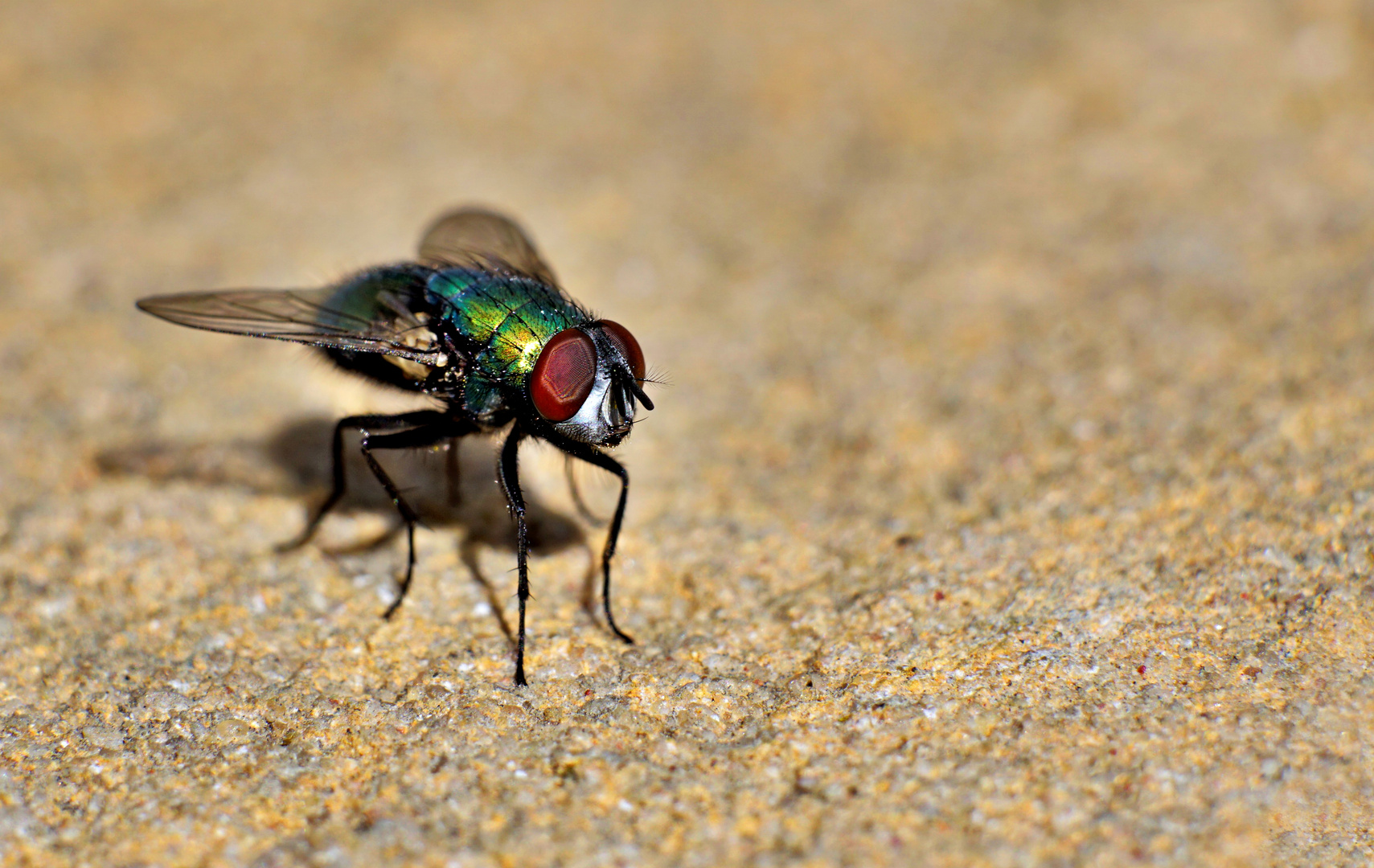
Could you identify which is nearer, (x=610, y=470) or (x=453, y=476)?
(x=610, y=470)

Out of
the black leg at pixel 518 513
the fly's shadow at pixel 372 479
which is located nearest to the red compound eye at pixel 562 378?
the black leg at pixel 518 513

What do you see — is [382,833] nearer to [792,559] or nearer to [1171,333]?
[792,559]

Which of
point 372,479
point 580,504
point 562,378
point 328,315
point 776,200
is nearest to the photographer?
point 562,378

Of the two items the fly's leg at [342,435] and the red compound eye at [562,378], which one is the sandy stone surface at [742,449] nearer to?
the fly's leg at [342,435]

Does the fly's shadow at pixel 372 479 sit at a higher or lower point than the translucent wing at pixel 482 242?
lower

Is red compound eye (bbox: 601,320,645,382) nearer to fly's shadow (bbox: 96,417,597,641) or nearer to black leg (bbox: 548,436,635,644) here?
black leg (bbox: 548,436,635,644)

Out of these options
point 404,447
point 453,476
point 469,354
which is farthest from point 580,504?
point 469,354

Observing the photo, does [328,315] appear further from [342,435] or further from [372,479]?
[372,479]

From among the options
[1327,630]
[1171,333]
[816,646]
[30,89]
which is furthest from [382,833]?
[30,89]
